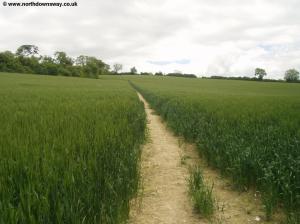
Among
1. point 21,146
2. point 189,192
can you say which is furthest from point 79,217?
point 189,192

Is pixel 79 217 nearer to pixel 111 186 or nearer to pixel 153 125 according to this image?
pixel 111 186

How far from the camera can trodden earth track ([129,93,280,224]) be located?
14.5 ft

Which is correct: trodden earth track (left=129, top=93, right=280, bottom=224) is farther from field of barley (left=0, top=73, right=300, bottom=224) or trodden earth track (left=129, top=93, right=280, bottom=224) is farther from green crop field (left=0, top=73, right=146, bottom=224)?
green crop field (left=0, top=73, right=146, bottom=224)

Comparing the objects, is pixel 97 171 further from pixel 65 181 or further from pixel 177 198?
pixel 177 198

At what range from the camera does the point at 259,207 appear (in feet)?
15.6

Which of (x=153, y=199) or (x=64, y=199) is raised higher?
(x=64, y=199)

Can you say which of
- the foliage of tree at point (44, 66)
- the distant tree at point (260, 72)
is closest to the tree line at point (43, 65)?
the foliage of tree at point (44, 66)

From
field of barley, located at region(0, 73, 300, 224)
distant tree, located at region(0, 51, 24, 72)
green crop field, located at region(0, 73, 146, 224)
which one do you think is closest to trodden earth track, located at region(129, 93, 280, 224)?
field of barley, located at region(0, 73, 300, 224)

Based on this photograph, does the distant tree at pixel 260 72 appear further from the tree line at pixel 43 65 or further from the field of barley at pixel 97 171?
the field of barley at pixel 97 171

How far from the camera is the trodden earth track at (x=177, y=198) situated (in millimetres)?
4418

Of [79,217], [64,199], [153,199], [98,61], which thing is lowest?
[153,199]

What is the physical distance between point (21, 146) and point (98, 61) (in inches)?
Answer: 4685

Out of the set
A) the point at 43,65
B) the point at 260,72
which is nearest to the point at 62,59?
the point at 43,65

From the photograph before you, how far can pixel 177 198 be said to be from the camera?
517 cm
